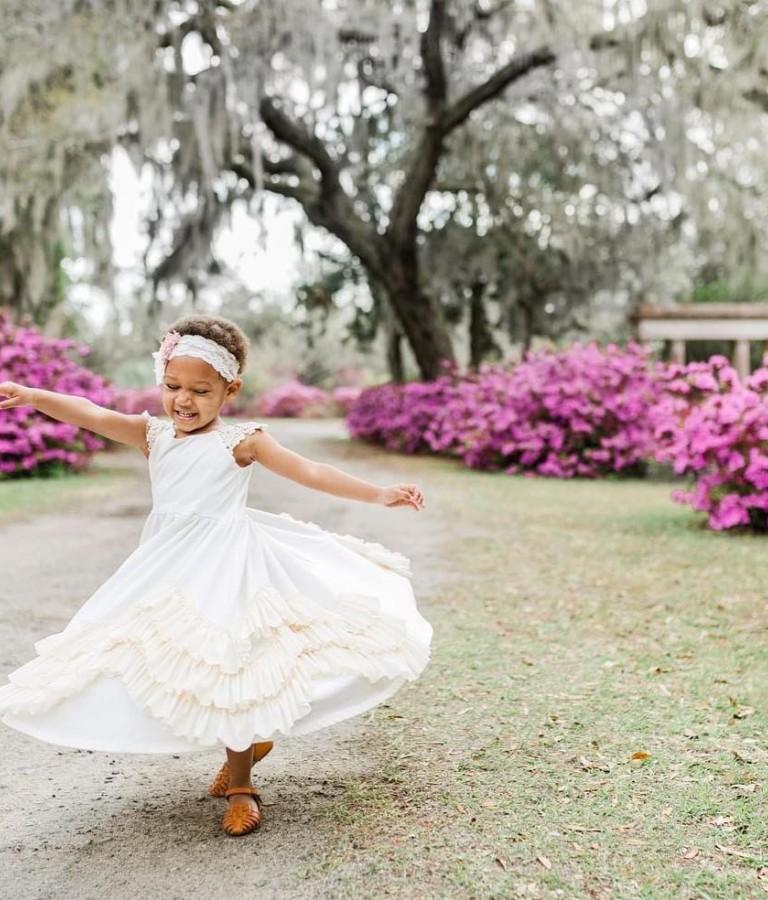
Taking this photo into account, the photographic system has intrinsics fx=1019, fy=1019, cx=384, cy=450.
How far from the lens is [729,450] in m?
6.91

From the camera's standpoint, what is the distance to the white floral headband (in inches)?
100

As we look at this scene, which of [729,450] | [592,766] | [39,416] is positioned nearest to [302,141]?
[39,416]

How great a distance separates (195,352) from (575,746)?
160 centimetres

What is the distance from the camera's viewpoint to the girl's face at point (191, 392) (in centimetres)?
256

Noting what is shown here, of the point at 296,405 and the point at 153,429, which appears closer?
the point at 153,429

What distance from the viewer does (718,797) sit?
261 centimetres

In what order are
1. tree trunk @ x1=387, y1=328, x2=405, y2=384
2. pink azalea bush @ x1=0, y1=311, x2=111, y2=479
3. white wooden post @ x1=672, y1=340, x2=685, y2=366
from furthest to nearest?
tree trunk @ x1=387, y1=328, x2=405, y2=384 → white wooden post @ x1=672, y1=340, x2=685, y2=366 → pink azalea bush @ x1=0, y1=311, x2=111, y2=479

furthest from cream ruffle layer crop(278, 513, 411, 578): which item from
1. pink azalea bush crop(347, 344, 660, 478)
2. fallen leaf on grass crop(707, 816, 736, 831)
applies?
pink azalea bush crop(347, 344, 660, 478)

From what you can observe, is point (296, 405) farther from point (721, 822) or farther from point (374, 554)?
point (721, 822)

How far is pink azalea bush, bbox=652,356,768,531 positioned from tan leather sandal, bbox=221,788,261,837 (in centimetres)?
507

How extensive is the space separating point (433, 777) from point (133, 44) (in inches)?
385

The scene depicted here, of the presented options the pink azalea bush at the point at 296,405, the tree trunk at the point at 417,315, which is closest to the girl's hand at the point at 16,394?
the tree trunk at the point at 417,315

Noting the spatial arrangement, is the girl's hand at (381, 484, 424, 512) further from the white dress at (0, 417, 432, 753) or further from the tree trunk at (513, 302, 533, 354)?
the tree trunk at (513, 302, 533, 354)

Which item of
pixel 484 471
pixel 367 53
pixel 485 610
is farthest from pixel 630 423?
pixel 485 610
